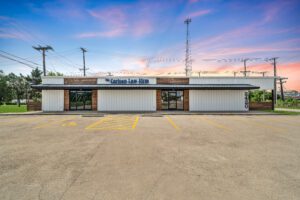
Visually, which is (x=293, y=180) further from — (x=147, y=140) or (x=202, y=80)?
(x=202, y=80)

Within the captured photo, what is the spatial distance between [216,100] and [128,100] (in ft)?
38.0

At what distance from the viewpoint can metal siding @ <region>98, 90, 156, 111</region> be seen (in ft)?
60.3

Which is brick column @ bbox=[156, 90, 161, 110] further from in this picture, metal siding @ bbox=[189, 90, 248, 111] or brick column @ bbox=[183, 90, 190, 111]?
metal siding @ bbox=[189, 90, 248, 111]

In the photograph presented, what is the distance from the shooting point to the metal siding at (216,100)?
60.8ft

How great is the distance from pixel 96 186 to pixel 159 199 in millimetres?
1407

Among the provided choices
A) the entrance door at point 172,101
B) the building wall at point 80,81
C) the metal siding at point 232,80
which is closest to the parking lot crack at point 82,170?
the entrance door at point 172,101

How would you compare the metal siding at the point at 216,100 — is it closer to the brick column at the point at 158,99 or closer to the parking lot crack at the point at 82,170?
the brick column at the point at 158,99

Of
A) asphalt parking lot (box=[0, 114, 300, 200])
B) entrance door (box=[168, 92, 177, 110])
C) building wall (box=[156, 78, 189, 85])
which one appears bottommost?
asphalt parking lot (box=[0, 114, 300, 200])

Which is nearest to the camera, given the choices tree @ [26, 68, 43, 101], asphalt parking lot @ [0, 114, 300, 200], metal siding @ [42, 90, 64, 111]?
asphalt parking lot @ [0, 114, 300, 200]

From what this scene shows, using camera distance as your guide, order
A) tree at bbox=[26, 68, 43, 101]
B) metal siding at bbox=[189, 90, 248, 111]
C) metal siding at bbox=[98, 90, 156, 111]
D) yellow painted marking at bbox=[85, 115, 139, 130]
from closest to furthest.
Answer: yellow painted marking at bbox=[85, 115, 139, 130] → metal siding at bbox=[98, 90, 156, 111] → metal siding at bbox=[189, 90, 248, 111] → tree at bbox=[26, 68, 43, 101]

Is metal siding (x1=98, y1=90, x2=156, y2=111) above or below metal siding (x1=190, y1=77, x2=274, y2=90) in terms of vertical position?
below

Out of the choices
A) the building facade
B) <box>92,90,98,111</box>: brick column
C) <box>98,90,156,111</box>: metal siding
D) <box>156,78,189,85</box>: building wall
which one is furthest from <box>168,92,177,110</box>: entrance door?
<box>92,90,98,111</box>: brick column

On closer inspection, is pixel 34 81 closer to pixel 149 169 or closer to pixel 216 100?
pixel 216 100

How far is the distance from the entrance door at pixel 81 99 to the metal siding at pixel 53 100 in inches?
47.1
